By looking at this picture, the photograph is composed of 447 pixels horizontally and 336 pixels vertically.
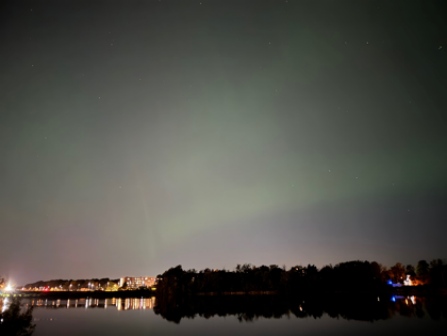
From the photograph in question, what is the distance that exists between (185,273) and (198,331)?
109991 millimetres

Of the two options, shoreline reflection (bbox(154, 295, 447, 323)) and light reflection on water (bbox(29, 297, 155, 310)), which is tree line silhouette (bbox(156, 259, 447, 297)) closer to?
light reflection on water (bbox(29, 297, 155, 310))

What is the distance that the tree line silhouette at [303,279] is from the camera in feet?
363

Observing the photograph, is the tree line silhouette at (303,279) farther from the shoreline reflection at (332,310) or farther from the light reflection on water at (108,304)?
the shoreline reflection at (332,310)

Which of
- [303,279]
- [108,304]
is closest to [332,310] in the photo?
[108,304]

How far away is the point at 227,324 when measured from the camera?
36938 mm

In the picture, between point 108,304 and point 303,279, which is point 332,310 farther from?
→ point 303,279

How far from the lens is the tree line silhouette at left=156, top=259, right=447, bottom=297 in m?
111

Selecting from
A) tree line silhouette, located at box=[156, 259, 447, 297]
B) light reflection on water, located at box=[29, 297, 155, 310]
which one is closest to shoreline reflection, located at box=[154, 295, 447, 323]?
light reflection on water, located at box=[29, 297, 155, 310]

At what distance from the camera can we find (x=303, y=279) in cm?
11438

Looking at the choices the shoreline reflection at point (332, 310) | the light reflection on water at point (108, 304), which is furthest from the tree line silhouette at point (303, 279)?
the shoreline reflection at point (332, 310)

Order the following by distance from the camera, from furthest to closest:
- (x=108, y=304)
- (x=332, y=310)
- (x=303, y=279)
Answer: (x=303, y=279), (x=108, y=304), (x=332, y=310)

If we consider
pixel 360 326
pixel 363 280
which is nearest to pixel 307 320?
pixel 360 326

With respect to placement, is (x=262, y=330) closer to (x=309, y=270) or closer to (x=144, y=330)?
(x=144, y=330)

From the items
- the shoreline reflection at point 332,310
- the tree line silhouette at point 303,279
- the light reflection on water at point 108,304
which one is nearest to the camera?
the shoreline reflection at point 332,310
